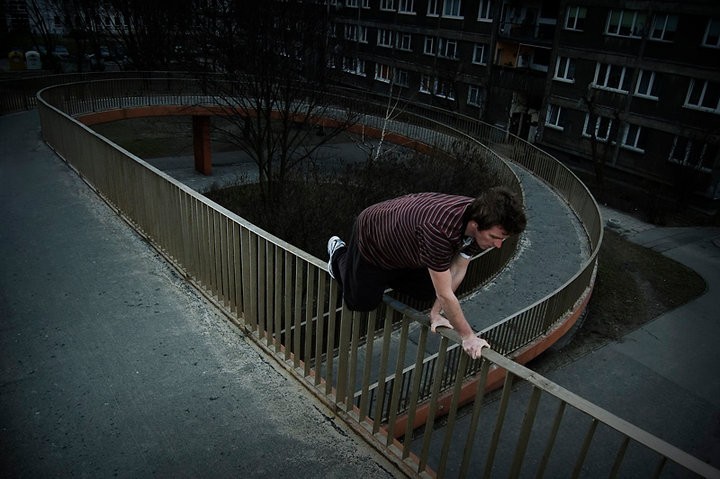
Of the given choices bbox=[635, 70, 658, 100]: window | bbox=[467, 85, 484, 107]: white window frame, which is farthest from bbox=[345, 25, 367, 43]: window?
bbox=[635, 70, 658, 100]: window

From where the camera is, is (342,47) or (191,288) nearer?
(191,288)

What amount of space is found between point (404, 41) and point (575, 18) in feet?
43.1

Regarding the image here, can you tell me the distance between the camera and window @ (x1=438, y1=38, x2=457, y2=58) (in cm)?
3472

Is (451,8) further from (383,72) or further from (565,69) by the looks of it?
(565,69)

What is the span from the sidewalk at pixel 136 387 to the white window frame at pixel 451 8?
107ft

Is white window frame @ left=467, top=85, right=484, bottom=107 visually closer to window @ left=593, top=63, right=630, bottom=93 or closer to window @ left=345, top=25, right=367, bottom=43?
window @ left=593, top=63, right=630, bottom=93

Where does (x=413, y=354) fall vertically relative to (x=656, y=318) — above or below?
above

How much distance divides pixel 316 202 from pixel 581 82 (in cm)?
1973

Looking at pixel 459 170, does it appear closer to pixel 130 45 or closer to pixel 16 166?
Answer: pixel 16 166

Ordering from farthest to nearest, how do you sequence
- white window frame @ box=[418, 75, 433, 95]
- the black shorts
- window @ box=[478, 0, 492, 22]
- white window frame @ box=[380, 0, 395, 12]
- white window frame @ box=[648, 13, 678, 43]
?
white window frame @ box=[380, 0, 395, 12] → white window frame @ box=[418, 75, 433, 95] → window @ box=[478, 0, 492, 22] → white window frame @ box=[648, 13, 678, 43] → the black shorts

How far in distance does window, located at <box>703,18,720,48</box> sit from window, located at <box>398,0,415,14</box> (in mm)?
19299

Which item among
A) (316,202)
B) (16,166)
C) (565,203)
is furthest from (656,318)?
(16,166)

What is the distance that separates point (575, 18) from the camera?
1100 inches

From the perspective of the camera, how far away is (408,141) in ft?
78.8
